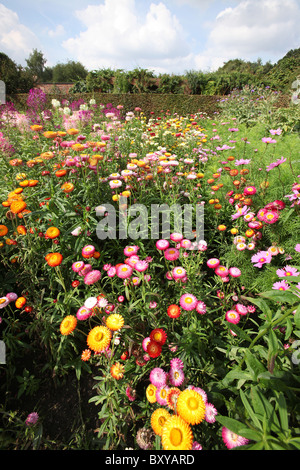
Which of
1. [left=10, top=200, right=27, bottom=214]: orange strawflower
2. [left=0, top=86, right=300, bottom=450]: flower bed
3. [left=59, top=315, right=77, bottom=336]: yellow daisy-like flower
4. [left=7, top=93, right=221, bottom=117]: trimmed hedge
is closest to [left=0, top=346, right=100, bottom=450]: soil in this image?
[left=0, top=86, right=300, bottom=450]: flower bed

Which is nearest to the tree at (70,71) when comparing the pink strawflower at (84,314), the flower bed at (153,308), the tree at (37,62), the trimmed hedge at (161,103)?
the tree at (37,62)

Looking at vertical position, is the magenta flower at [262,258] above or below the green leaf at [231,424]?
above

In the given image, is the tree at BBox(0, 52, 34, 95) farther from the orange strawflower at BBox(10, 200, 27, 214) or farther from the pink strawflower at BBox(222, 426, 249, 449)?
the pink strawflower at BBox(222, 426, 249, 449)

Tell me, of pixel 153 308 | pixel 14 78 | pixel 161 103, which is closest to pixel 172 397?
pixel 153 308

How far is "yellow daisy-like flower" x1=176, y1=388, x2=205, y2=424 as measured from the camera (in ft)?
3.28

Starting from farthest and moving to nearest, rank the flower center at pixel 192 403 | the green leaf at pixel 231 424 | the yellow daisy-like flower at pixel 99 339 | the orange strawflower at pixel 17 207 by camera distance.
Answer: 1. the orange strawflower at pixel 17 207
2. the yellow daisy-like flower at pixel 99 339
3. the flower center at pixel 192 403
4. the green leaf at pixel 231 424

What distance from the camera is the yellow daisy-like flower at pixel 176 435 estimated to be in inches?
36.6

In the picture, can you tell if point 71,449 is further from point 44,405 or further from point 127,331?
point 127,331

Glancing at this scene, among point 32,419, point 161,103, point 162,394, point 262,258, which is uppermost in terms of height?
point 161,103

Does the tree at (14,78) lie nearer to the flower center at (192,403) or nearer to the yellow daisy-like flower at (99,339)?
the yellow daisy-like flower at (99,339)

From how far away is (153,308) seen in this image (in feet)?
5.76

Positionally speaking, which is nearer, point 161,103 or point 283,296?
point 283,296

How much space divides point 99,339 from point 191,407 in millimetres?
570

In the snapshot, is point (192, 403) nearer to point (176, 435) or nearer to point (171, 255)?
point (176, 435)
